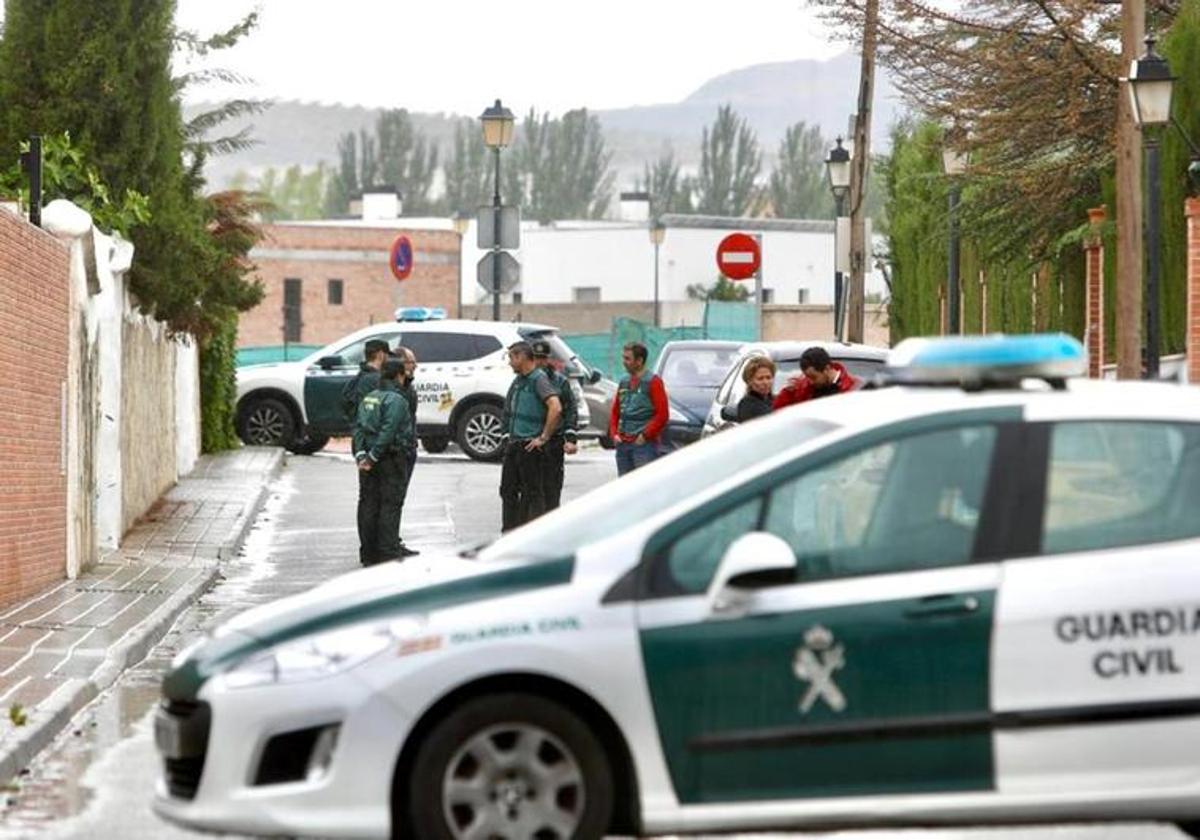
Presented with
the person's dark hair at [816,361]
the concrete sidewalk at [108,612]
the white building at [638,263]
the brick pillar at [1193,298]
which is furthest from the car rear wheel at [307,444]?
the white building at [638,263]

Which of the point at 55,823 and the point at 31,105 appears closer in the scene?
the point at 55,823

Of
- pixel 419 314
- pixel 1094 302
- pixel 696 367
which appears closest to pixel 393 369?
pixel 696 367

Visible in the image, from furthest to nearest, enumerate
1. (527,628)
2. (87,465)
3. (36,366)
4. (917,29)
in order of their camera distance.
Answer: (917,29) < (87,465) < (36,366) < (527,628)

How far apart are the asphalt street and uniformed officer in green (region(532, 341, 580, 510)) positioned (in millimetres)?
1665

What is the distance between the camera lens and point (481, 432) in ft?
128

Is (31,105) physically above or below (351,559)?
above

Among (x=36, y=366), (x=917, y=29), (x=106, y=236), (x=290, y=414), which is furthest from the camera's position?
(x=290, y=414)

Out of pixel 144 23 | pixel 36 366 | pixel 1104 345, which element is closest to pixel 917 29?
pixel 1104 345

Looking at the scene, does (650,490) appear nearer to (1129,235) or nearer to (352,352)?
(1129,235)

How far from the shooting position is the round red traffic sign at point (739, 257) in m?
44.1

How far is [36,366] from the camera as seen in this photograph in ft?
67.1

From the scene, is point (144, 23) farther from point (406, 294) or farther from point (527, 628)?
point (406, 294)

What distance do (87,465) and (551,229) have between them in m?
84.6

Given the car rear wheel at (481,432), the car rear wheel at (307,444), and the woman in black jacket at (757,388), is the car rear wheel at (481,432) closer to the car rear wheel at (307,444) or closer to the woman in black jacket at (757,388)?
the car rear wheel at (307,444)
